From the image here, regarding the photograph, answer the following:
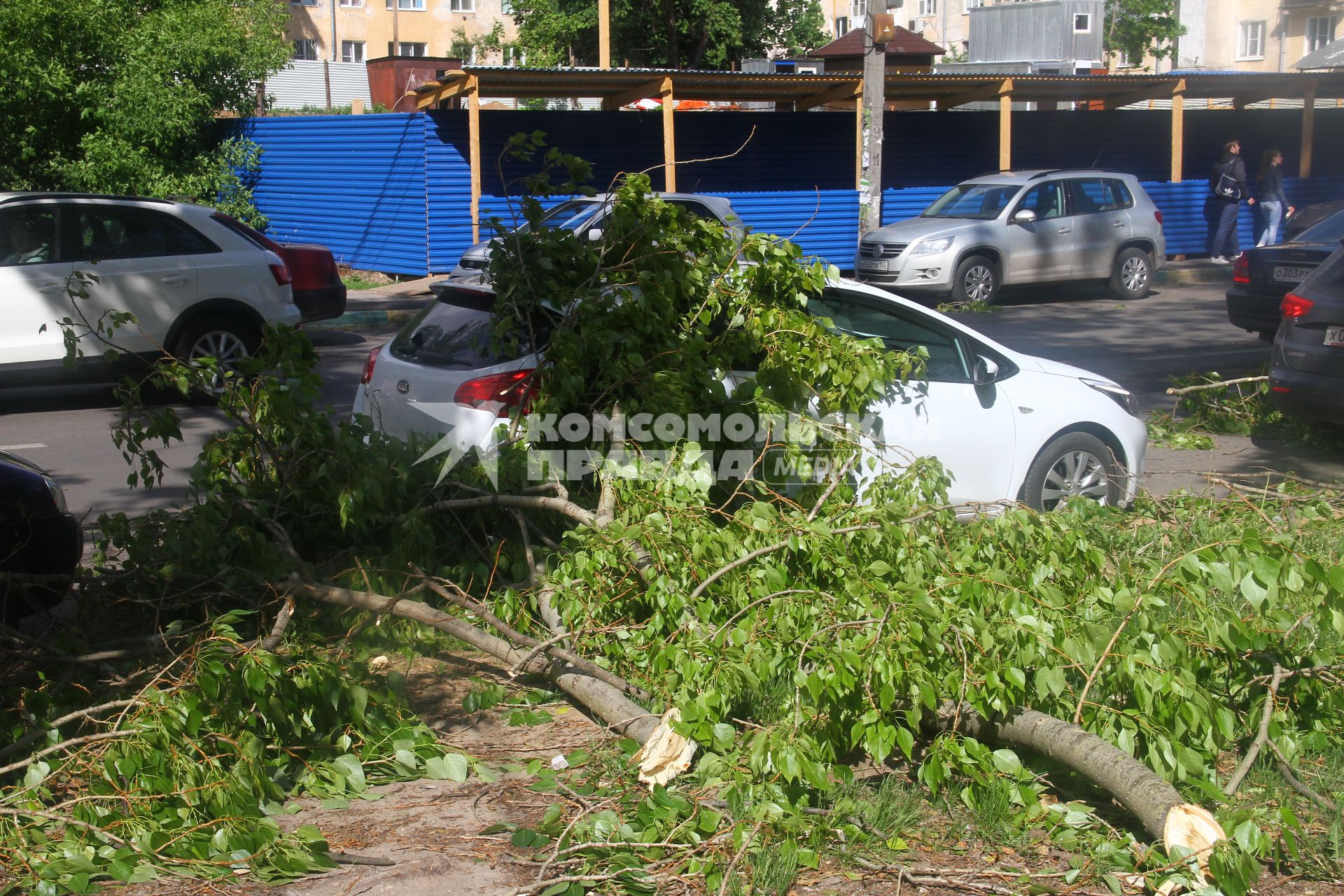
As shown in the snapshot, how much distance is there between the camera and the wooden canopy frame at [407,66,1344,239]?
18.4 metres

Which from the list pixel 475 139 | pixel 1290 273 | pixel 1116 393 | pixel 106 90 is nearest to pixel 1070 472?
pixel 1116 393

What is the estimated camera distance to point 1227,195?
21781 mm

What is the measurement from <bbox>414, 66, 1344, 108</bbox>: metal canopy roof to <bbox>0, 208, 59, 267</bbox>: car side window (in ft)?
25.8

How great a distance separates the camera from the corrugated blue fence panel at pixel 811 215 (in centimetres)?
1955

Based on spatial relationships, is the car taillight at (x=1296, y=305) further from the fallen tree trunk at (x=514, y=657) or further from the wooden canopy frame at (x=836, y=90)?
the wooden canopy frame at (x=836, y=90)

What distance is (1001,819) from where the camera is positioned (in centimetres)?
367

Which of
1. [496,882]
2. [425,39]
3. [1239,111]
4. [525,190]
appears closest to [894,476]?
[525,190]

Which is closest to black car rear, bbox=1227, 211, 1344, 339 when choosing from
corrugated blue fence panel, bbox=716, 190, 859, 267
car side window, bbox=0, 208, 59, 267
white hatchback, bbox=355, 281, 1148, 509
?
white hatchback, bbox=355, 281, 1148, 509

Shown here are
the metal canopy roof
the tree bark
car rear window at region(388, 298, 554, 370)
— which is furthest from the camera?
the metal canopy roof

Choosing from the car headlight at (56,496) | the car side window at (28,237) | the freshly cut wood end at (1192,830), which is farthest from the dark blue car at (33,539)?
the car side window at (28,237)

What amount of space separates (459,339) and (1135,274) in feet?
48.8

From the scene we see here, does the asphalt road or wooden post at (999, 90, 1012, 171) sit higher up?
wooden post at (999, 90, 1012, 171)

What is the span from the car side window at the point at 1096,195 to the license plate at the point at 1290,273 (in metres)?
5.84

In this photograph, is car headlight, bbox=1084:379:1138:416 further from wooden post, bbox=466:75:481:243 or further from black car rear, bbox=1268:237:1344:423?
wooden post, bbox=466:75:481:243
